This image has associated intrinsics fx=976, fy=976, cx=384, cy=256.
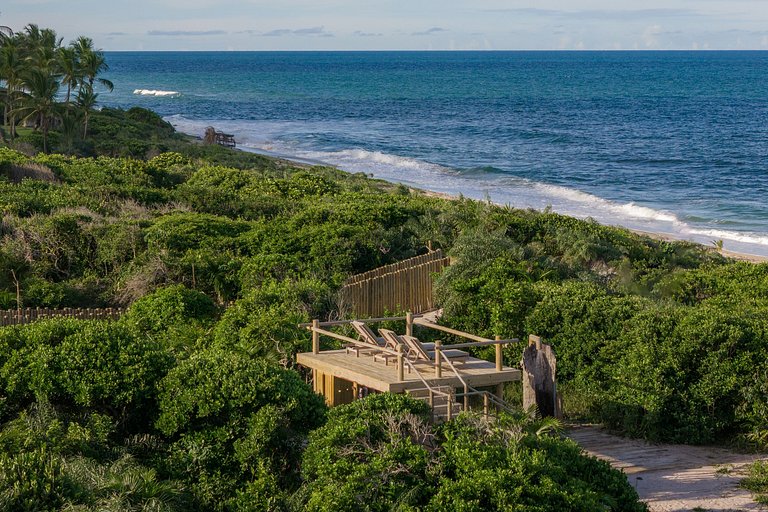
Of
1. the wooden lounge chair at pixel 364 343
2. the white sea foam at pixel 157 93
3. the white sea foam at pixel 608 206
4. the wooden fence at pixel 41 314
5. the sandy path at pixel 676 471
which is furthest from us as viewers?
the white sea foam at pixel 157 93

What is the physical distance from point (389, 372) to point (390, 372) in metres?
0.01

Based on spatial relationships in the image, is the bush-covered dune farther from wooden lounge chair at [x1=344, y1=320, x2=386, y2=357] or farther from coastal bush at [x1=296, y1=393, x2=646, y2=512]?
wooden lounge chair at [x1=344, y1=320, x2=386, y2=357]

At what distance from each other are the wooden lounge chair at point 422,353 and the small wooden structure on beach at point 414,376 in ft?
0.23

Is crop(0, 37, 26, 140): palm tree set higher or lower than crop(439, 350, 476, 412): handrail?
higher

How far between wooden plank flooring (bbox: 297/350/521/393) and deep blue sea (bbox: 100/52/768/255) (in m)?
16.6

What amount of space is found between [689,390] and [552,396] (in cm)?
197

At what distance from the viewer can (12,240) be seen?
67.1 feet

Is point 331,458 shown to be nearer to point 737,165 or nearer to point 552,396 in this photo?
point 552,396

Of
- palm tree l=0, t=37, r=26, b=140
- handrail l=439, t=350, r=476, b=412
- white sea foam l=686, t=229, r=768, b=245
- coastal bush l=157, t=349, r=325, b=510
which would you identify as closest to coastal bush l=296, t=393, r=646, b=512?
coastal bush l=157, t=349, r=325, b=510

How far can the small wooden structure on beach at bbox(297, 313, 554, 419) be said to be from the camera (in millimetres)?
12172

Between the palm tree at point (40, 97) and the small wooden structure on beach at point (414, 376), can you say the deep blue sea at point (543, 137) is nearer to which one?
the small wooden structure on beach at point (414, 376)

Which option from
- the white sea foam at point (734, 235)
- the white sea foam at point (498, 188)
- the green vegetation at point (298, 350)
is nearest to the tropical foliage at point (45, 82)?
the white sea foam at point (498, 188)

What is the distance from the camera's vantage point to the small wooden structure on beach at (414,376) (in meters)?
12.2

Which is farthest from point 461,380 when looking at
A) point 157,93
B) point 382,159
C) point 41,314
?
point 157,93
